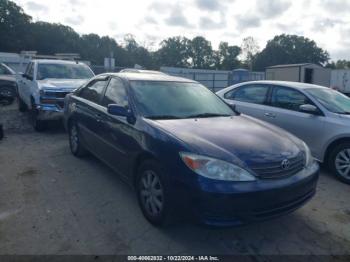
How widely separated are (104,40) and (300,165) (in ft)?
230

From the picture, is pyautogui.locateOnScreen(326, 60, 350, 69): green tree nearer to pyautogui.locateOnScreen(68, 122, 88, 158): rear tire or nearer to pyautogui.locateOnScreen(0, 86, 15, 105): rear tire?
pyautogui.locateOnScreen(0, 86, 15, 105): rear tire

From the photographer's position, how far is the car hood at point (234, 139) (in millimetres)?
2904

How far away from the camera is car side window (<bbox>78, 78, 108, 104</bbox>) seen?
4734mm

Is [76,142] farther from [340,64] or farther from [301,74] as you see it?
[340,64]

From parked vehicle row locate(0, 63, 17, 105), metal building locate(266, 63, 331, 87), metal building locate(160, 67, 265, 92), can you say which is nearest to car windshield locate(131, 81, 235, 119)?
parked vehicle row locate(0, 63, 17, 105)

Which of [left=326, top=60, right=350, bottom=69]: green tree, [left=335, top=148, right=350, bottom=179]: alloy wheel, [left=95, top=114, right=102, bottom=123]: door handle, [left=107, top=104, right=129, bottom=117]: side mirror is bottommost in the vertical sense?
[left=335, top=148, right=350, bottom=179]: alloy wheel

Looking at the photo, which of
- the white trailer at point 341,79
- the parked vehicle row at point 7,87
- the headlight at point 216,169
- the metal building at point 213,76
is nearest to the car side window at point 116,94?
the headlight at point 216,169

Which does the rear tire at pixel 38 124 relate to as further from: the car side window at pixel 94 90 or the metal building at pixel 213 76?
the metal building at pixel 213 76

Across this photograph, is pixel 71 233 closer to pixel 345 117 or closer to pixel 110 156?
pixel 110 156

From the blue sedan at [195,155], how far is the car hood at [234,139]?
0.4 inches

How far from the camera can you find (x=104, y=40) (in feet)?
→ 224

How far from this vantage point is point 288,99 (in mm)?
5809

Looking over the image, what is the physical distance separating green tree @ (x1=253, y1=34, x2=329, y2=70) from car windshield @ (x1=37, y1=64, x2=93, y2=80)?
6952cm

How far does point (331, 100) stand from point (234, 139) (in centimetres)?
328
